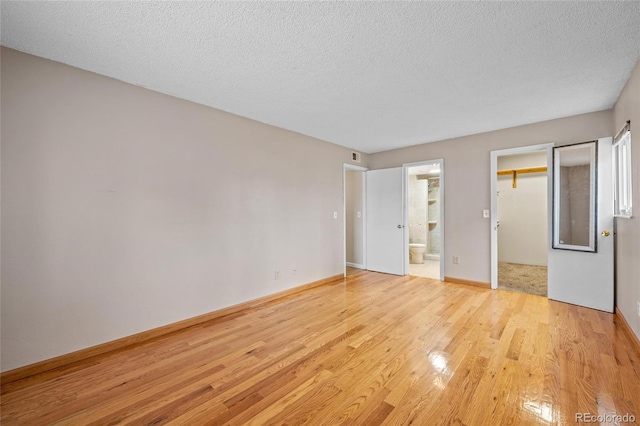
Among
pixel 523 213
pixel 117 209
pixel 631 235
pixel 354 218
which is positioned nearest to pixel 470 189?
pixel 631 235

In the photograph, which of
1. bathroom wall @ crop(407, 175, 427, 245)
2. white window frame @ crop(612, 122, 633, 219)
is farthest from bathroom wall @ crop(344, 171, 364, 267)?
white window frame @ crop(612, 122, 633, 219)

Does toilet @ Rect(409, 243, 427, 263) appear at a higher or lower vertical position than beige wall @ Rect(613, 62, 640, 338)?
lower

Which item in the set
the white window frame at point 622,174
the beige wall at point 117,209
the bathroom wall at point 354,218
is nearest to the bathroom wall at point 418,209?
the bathroom wall at point 354,218

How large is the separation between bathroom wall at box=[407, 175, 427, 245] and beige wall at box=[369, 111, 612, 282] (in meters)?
2.14

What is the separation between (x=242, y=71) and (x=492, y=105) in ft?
9.05

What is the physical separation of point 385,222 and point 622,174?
10.2 feet

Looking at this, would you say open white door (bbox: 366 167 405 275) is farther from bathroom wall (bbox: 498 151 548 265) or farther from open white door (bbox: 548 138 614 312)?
bathroom wall (bbox: 498 151 548 265)

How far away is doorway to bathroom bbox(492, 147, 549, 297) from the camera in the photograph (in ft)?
18.0

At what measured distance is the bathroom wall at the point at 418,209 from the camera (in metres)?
6.68

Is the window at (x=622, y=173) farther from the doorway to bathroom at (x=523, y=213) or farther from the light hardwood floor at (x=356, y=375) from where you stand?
the doorway to bathroom at (x=523, y=213)

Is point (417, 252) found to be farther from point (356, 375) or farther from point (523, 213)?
→ point (356, 375)

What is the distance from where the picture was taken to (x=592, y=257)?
3.22 m

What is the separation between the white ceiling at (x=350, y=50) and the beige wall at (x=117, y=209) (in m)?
0.30

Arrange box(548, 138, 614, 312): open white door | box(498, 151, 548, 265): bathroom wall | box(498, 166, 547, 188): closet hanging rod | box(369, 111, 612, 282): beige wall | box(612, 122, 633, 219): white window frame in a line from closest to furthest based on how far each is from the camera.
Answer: box(612, 122, 633, 219): white window frame < box(548, 138, 614, 312): open white door < box(369, 111, 612, 282): beige wall < box(498, 166, 547, 188): closet hanging rod < box(498, 151, 548, 265): bathroom wall
